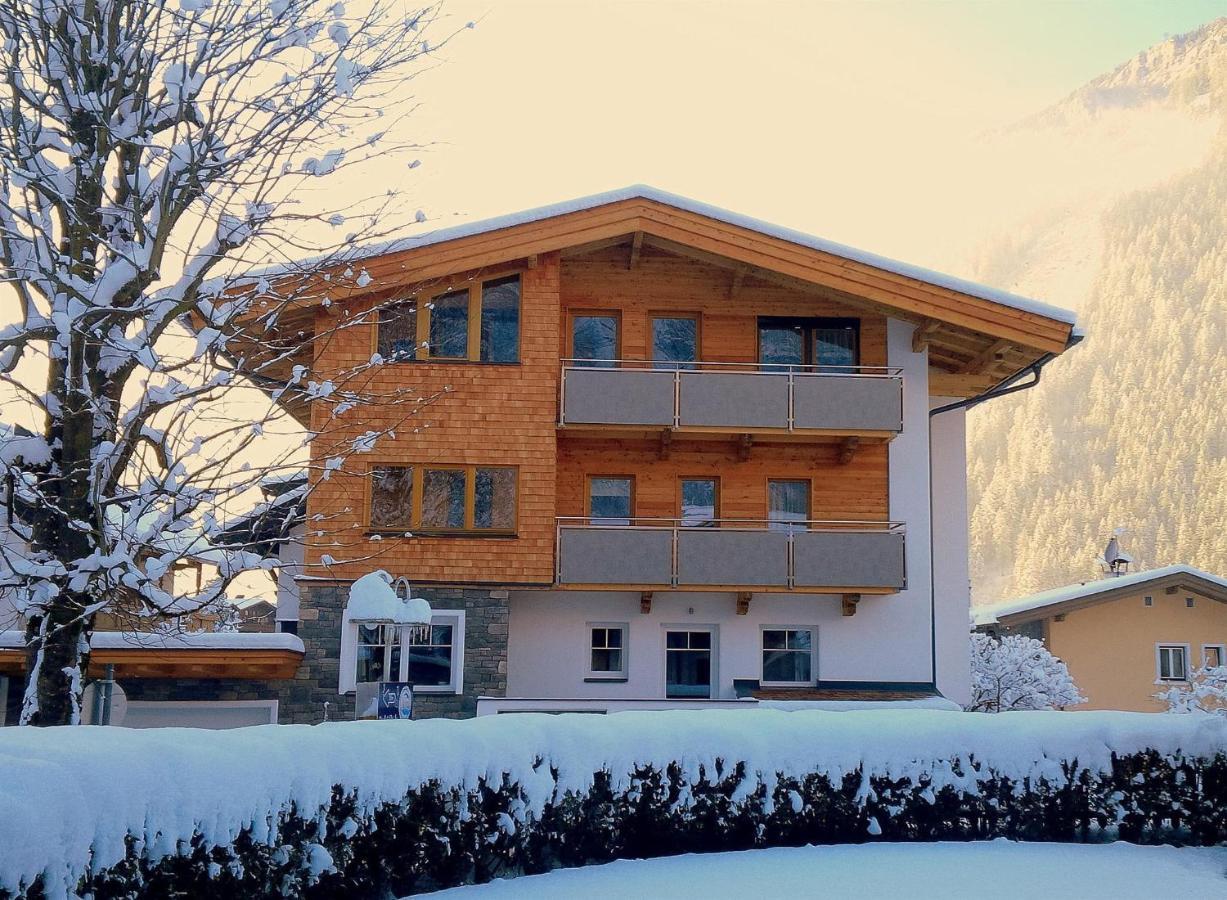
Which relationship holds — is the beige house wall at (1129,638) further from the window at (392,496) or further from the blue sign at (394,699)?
the blue sign at (394,699)

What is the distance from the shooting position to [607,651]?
74.2 ft

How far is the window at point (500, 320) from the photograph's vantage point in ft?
72.4

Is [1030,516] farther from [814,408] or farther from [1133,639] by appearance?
[814,408]

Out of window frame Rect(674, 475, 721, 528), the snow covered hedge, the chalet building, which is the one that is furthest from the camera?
window frame Rect(674, 475, 721, 528)

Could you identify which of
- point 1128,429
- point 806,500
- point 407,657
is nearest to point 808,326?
point 806,500

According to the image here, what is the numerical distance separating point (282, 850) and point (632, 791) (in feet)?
11.0

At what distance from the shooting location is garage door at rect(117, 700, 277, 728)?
64.8 feet

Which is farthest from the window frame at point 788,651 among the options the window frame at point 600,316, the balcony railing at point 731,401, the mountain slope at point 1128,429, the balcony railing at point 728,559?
the mountain slope at point 1128,429

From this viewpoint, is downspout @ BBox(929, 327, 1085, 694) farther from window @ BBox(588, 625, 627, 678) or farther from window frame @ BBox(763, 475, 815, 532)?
window @ BBox(588, 625, 627, 678)

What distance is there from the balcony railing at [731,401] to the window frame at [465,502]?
162 centimetres

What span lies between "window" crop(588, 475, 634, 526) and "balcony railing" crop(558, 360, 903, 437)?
1523 millimetres

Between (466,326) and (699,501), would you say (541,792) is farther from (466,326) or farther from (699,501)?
(699,501)

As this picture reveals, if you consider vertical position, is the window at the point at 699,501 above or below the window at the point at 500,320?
below

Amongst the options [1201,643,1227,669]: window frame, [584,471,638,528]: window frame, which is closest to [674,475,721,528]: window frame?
[584,471,638,528]: window frame
